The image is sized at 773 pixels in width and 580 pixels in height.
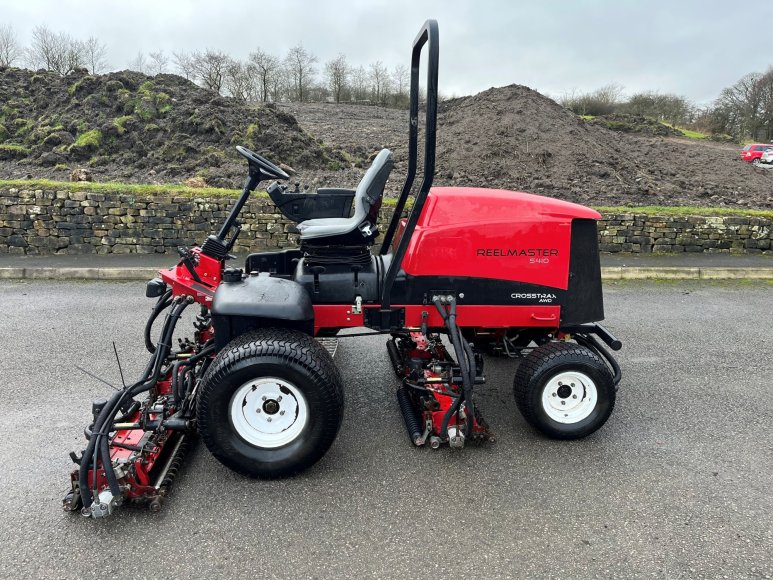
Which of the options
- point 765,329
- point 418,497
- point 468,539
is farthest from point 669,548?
point 765,329

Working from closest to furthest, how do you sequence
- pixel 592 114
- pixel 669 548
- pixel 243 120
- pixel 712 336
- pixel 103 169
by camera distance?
pixel 669 548 → pixel 712 336 → pixel 103 169 → pixel 243 120 → pixel 592 114

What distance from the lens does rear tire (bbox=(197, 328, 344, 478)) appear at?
Result: 2818mm

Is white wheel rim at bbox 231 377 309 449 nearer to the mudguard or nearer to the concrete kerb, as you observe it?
the mudguard

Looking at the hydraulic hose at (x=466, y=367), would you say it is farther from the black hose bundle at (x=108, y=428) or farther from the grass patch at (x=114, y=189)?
the grass patch at (x=114, y=189)

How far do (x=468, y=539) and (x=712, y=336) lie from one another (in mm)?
4194

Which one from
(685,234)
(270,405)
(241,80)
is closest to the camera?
(270,405)

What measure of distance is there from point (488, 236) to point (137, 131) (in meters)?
12.3

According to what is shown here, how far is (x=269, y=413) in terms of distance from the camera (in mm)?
2941

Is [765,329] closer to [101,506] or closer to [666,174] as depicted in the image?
[101,506]

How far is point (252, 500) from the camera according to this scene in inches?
108

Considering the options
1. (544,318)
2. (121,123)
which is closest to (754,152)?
(121,123)

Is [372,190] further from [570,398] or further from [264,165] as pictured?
[570,398]

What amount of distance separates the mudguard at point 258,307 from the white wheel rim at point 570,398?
150 centimetres

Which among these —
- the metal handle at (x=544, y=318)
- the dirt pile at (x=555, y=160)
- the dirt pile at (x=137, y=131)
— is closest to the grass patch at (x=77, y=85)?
the dirt pile at (x=137, y=131)
